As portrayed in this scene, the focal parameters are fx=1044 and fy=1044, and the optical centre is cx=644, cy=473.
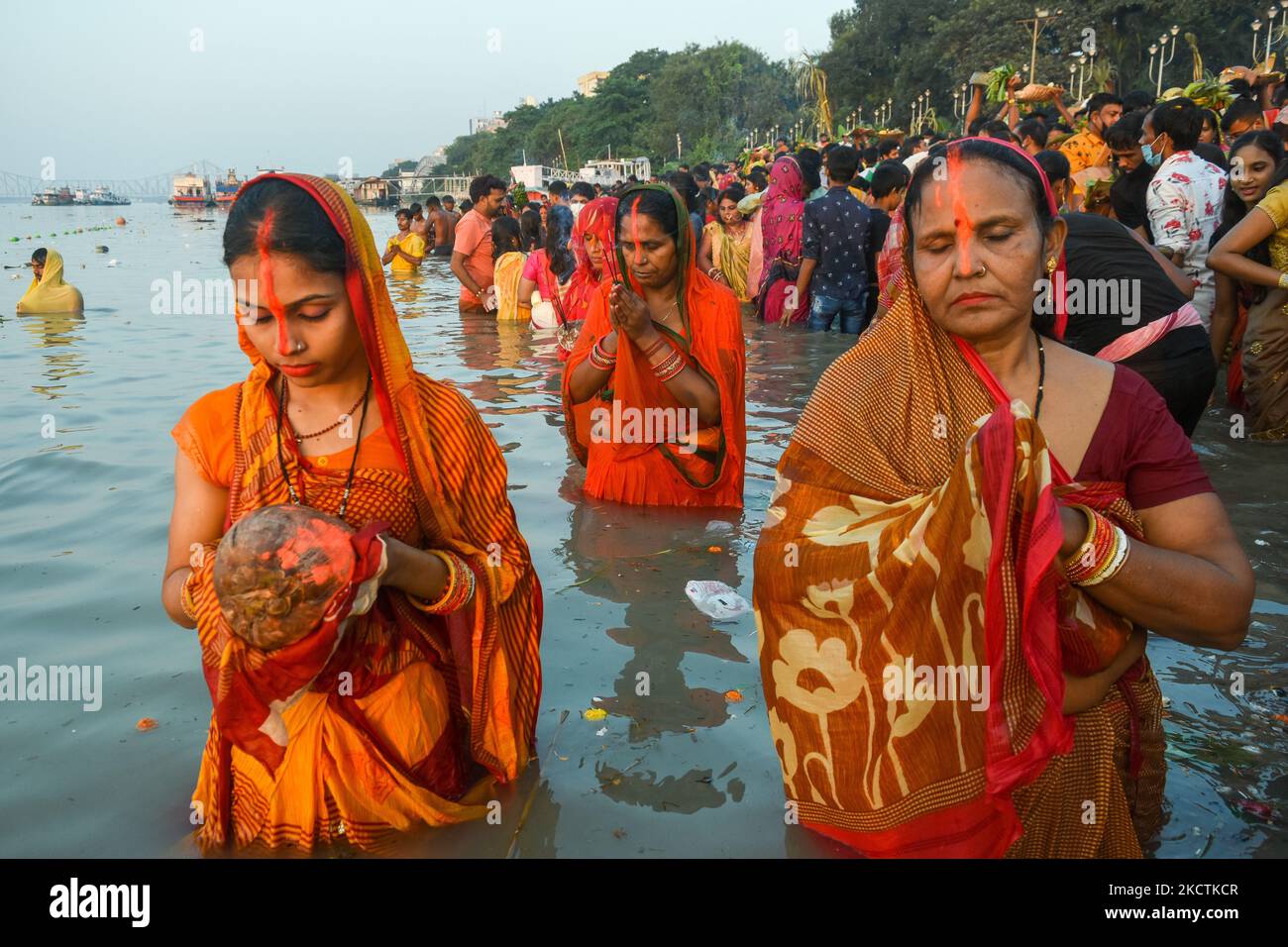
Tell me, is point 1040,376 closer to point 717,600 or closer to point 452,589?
point 452,589

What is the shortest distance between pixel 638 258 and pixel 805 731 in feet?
9.48

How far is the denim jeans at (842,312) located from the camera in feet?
33.1

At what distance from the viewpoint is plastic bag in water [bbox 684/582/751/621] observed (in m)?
4.05

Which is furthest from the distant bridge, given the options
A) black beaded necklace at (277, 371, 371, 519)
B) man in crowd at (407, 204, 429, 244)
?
black beaded necklace at (277, 371, 371, 519)

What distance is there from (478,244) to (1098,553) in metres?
12.1

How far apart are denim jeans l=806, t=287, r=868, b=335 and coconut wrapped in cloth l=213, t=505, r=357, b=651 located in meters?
8.50

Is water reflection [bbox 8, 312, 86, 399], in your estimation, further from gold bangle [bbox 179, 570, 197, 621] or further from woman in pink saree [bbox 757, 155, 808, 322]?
gold bangle [bbox 179, 570, 197, 621]

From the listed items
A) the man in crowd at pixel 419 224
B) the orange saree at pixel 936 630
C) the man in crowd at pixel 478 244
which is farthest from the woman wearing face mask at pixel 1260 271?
the man in crowd at pixel 419 224

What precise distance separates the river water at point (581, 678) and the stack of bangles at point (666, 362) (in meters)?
0.82

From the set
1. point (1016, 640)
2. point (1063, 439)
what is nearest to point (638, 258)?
point (1063, 439)

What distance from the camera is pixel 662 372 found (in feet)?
15.2

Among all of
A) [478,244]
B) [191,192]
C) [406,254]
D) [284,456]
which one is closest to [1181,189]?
[284,456]

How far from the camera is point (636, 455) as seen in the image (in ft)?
17.4
